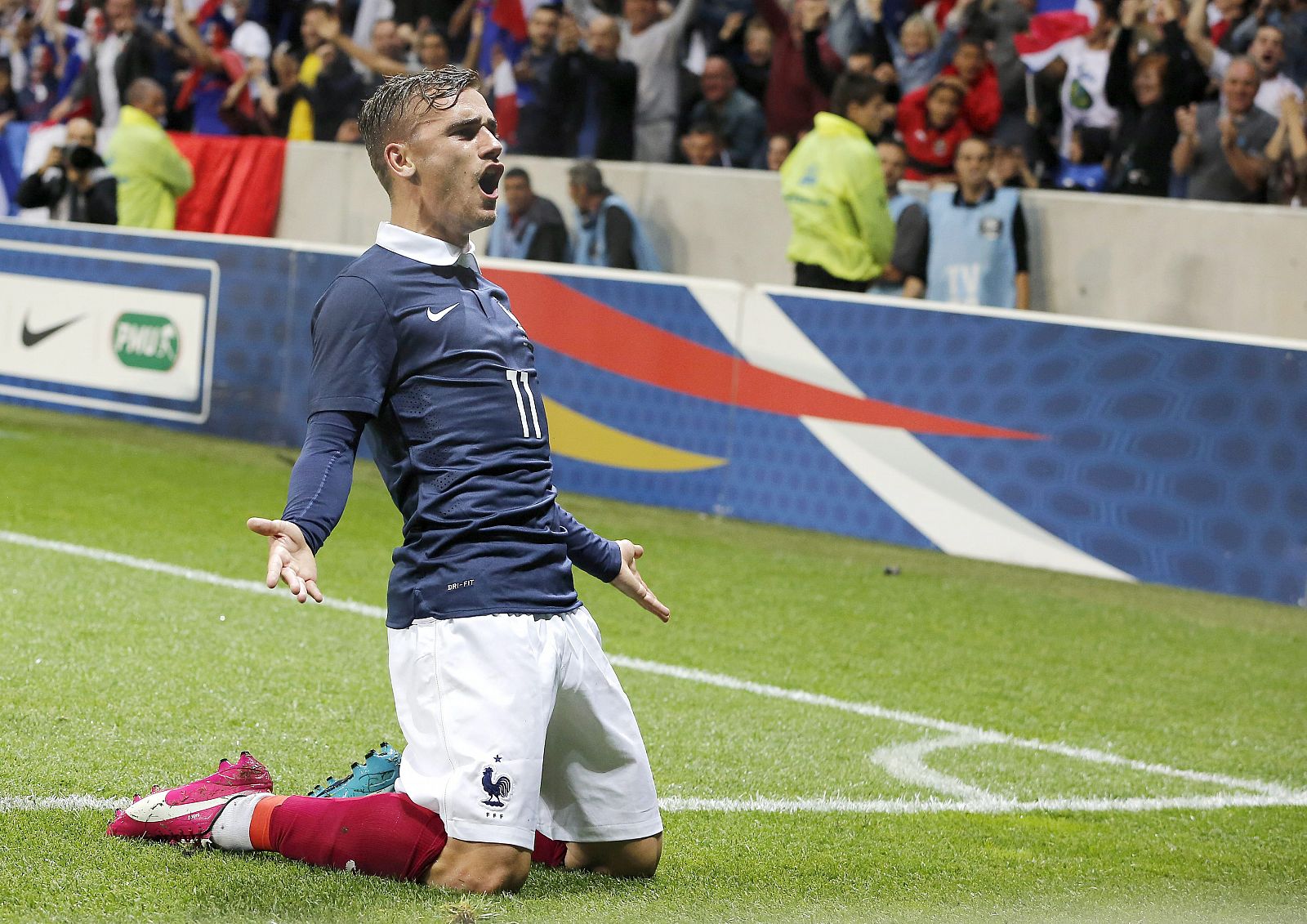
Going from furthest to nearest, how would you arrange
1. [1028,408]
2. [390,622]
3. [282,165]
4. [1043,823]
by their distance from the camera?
[282,165]
[1028,408]
[1043,823]
[390,622]

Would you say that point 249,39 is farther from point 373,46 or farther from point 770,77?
point 770,77

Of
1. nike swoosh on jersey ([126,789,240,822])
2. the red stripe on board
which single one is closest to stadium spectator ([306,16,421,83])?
the red stripe on board

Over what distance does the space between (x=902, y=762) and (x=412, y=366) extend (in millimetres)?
2191

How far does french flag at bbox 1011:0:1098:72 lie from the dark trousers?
213 cm

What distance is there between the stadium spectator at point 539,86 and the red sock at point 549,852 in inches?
392

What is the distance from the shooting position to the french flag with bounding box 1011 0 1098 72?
11.6 meters

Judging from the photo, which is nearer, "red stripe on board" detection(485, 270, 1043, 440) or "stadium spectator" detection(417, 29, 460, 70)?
"red stripe on board" detection(485, 270, 1043, 440)

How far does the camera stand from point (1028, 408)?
339 inches

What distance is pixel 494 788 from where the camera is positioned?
3.29 meters

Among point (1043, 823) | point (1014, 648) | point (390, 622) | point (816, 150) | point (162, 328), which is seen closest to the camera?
point (390, 622)

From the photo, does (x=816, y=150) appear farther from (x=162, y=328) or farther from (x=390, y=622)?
(x=390, y=622)

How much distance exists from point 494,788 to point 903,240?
7.66 meters

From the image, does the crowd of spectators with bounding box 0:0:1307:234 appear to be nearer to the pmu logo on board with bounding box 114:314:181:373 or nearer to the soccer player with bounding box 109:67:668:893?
the pmu logo on board with bounding box 114:314:181:373

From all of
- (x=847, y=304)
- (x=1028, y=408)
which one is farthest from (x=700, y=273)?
(x=1028, y=408)
